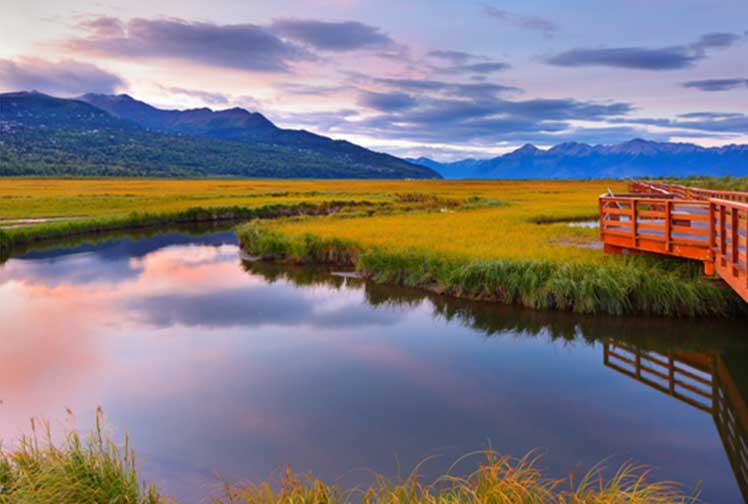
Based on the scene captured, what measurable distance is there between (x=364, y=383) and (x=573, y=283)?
26.2ft

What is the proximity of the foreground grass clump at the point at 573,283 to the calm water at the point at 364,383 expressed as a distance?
66 centimetres

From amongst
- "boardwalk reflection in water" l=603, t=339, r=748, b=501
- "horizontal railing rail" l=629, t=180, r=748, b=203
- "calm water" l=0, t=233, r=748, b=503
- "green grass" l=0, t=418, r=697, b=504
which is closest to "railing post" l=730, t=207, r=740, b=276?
"boardwalk reflection in water" l=603, t=339, r=748, b=501

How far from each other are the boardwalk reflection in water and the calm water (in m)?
0.06

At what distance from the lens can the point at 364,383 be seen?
13.2 m

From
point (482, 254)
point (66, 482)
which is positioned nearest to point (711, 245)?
point (482, 254)

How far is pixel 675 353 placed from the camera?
14797 millimetres

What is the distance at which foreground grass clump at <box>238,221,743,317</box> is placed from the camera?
1692 cm

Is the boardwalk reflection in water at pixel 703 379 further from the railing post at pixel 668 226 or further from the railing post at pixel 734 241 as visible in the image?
the railing post at pixel 668 226

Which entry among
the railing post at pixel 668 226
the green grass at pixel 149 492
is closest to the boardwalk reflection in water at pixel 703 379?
the railing post at pixel 668 226

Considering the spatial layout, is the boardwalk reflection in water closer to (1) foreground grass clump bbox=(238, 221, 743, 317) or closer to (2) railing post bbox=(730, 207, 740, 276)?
(1) foreground grass clump bbox=(238, 221, 743, 317)

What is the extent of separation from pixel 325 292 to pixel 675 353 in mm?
12513

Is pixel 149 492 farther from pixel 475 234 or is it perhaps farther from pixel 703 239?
pixel 475 234

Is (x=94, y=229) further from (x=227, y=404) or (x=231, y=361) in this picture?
(x=227, y=404)

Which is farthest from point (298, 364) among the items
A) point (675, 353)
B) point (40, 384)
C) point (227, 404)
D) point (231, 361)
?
point (675, 353)
